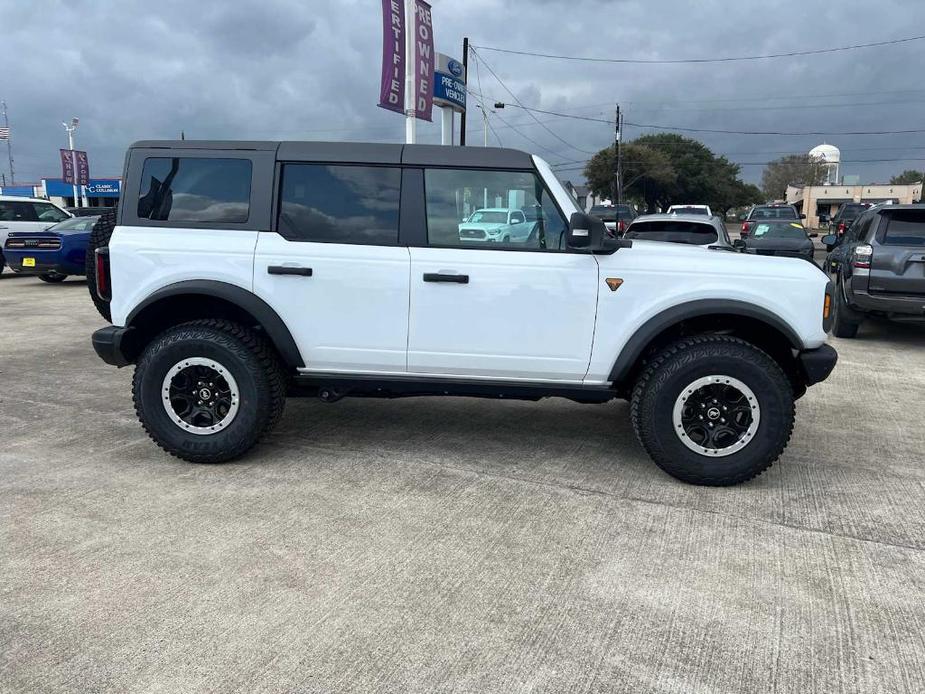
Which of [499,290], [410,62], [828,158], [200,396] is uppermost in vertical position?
[828,158]

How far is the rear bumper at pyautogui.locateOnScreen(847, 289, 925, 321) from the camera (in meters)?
7.98

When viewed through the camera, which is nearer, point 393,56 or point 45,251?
point 45,251

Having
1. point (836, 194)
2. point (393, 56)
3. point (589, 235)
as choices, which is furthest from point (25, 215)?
point (836, 194)

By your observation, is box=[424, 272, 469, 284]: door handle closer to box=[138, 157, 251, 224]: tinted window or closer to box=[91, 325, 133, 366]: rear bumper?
box=[138, 157, 251, 224]: tinted window

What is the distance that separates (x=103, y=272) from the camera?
14.5ft

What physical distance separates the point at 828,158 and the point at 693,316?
4371 inches

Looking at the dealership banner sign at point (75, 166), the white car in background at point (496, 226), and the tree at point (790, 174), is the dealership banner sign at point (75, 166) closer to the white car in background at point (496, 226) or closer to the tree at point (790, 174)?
the white car in background at point (496, 226)

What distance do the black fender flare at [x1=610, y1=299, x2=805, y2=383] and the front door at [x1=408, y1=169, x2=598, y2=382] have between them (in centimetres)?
24

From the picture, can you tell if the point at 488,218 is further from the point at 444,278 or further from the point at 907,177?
the point at 907,177

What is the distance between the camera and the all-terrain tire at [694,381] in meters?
4.00

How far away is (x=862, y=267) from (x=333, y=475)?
6.94m

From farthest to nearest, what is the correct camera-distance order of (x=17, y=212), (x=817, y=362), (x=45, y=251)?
1. (x=17, y=212)
2. (x=45, y=251)
3. (x=817, y=362)

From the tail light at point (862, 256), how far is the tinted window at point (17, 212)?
658 inches

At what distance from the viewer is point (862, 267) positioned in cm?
830
